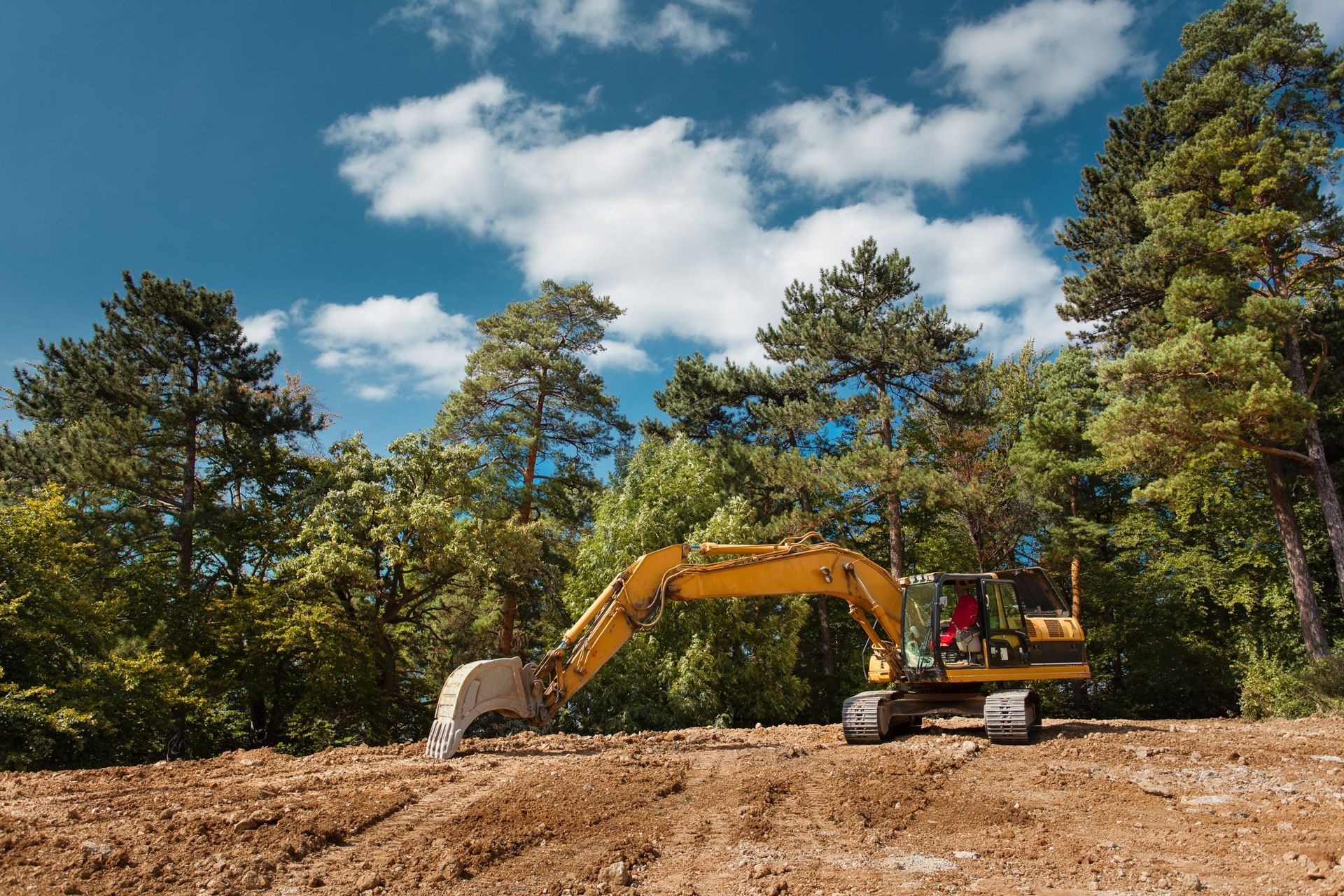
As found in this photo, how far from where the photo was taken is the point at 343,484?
18.5m

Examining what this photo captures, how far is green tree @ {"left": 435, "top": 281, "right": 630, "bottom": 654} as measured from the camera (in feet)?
71.7

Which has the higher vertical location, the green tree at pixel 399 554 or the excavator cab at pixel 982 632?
the green tree at pixel 399 554

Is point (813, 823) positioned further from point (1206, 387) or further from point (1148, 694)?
point (1148, 694)

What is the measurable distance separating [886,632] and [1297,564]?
11.7 metres

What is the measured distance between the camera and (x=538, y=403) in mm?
22750

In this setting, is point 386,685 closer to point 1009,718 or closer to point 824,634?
point 824,634

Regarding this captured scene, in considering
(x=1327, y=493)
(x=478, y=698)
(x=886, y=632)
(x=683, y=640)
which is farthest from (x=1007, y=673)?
(x=1327, y=493)

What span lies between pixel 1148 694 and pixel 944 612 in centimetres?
1654

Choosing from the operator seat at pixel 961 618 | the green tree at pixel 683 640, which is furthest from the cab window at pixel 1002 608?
the green tree at pixel 683 640

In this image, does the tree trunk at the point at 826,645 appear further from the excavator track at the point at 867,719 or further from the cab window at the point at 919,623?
the excavator track at the point at 867,719

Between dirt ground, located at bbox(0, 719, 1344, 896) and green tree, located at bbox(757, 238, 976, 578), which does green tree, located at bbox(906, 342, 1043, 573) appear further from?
dirt ground, located at bbox(0, 719, 1344, 896)

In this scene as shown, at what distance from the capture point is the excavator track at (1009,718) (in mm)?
9562

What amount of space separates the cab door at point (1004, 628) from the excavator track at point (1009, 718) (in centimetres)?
47

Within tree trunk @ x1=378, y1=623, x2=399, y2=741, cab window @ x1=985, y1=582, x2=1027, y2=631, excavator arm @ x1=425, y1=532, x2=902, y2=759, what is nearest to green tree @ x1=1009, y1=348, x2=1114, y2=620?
cab window @ x1=985, y1=582, x2=1027, y2=631
